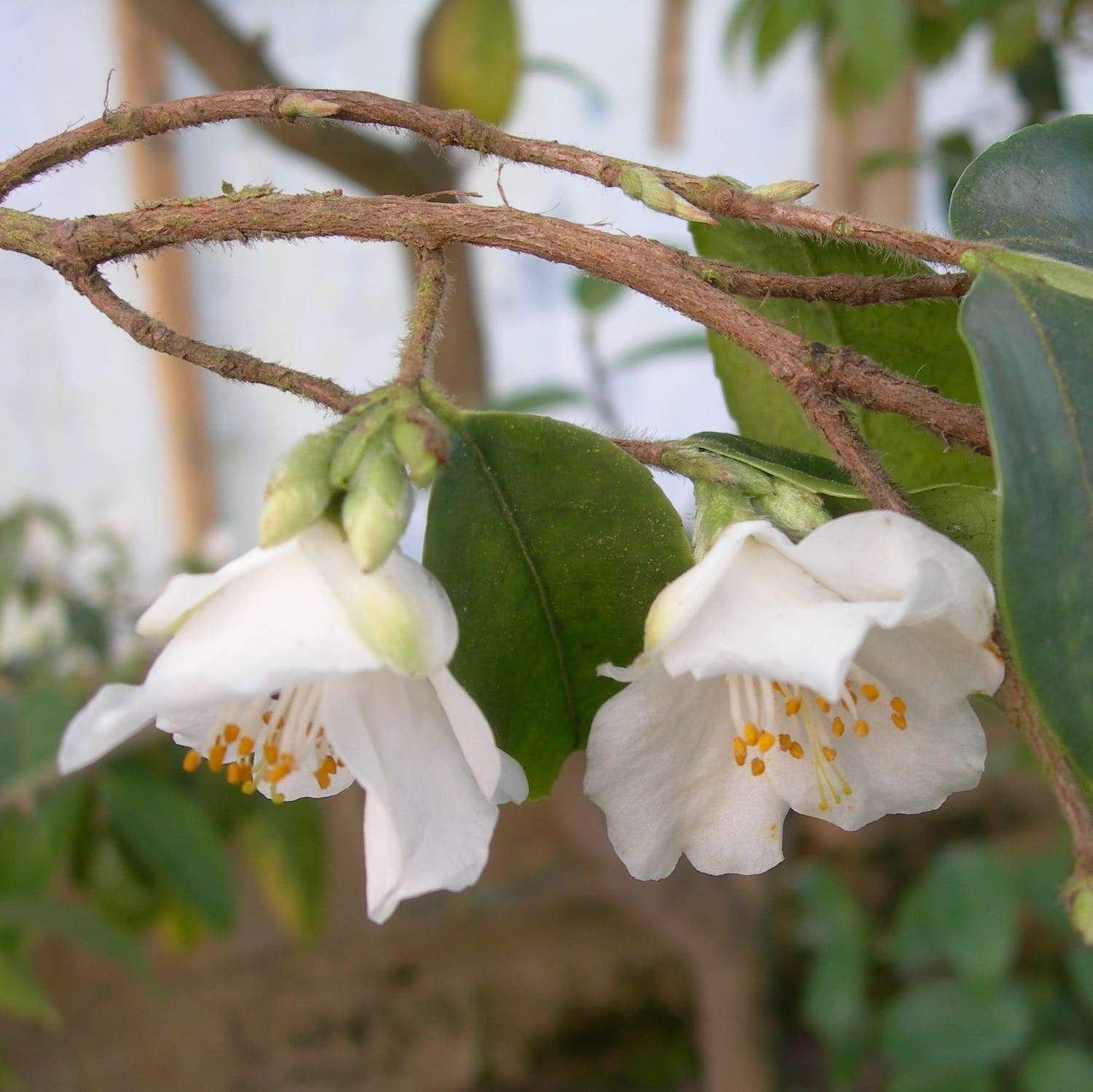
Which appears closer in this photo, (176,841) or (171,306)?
(176,841)

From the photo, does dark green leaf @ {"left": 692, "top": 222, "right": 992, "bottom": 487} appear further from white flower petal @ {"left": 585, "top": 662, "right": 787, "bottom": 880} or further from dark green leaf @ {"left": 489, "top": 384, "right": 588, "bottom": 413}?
dark green leaf @ {"left": 489, "top": 384, "right": 588, "bottom": 413}

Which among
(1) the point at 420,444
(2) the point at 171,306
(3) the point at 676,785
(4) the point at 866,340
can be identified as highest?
(2) the point at 171,306

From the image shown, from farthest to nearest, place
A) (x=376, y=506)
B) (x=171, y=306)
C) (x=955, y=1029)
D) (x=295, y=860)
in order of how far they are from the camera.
Answer: (x=171, y=306) < (x=295, y=860) < (x=955, y=1029) < (x=376, y=506)

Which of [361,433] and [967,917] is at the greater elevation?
[361,433]

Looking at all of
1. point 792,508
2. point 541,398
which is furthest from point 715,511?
point 541,398

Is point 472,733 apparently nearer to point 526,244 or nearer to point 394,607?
point 394,607

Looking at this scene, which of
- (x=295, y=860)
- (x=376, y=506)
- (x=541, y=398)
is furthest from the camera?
(x=541, y=398)

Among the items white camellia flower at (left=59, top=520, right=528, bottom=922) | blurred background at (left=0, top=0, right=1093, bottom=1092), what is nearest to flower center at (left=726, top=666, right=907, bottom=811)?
white camellia flower at (left=59, top=520, right=528, bottom=922)
